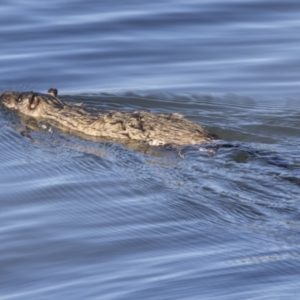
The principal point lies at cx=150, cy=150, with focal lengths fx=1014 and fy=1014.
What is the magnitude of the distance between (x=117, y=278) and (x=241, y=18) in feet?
31.6

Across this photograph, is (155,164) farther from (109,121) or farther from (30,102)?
(30,102)

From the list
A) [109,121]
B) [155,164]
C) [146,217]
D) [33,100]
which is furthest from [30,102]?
[146,217]

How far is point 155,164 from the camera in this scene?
33.8ft

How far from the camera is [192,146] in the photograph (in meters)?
10.4

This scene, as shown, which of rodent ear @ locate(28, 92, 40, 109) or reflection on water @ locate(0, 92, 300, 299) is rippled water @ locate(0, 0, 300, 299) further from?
rodent ear @ locate(28, 92, 40, 109)

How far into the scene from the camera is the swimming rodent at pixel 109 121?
10.6 m

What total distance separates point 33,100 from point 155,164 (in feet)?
7.49

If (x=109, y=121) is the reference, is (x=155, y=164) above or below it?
below

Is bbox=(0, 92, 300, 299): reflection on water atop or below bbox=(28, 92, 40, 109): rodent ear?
below

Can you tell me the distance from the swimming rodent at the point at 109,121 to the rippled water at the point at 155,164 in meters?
0.17

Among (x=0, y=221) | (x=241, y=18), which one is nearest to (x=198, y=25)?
(x=241, y=18)

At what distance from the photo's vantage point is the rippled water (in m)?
7.46

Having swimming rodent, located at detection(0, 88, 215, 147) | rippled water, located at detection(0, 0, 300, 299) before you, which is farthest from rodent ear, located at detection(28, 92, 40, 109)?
rippled water, located at detection(0, 0, 300, 299)

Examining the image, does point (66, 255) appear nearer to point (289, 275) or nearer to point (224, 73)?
point (289, 275)
